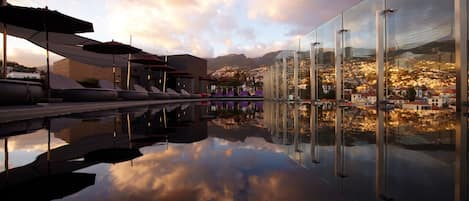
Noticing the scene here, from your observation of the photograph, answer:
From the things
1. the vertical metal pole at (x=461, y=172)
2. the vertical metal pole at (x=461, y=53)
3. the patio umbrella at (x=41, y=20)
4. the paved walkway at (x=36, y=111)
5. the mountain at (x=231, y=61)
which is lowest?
the vertical metal pole at (x=461, y=172)

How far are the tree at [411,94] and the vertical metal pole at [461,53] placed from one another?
194 centimetres

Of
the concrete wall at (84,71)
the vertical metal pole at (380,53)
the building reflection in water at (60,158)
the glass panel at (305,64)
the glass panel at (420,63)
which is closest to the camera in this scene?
the building reflection in water at (60,158)

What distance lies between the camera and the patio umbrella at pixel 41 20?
5.57m

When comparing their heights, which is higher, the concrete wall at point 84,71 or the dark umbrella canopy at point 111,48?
the concrete wall at point 84,71

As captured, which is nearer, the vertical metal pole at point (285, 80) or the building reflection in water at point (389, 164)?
the building reflection in water at point (389, 164)

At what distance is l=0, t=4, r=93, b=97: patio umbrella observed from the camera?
5.57 meters

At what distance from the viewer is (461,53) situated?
19.8 feet

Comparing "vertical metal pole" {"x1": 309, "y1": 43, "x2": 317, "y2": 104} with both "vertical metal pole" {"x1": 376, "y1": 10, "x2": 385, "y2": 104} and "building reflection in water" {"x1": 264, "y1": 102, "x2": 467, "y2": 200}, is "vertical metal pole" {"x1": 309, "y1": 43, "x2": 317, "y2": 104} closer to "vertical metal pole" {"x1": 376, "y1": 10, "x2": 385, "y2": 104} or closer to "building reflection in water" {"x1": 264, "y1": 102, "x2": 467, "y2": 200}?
"vertical metal pole" {"x1": 376, "y1": 10, "x2": 385, "y2": 104}

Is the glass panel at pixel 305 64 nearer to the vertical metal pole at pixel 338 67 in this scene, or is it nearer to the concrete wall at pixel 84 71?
the vertical metal pole at pixel 338 67

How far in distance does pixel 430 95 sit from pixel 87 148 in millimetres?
8152

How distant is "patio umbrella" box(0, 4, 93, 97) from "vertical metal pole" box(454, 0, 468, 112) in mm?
8114

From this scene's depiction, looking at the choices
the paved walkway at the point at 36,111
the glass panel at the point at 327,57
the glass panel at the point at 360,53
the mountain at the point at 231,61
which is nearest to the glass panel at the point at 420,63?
the glass panel at the point at 360,53

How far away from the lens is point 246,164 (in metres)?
1.96

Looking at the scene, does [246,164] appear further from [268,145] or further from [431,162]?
[431,162]
